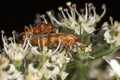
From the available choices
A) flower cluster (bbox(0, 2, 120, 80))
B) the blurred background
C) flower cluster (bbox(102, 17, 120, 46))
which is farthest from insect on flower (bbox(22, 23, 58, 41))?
the blurred background

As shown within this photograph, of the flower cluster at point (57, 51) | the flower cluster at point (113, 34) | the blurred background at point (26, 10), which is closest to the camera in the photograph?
the flower cluster at point (57, 51)

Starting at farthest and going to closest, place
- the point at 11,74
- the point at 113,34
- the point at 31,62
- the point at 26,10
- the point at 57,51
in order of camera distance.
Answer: the point at 26,10 → the point at 113,34 → the point at 57,51 → the point at 31,62 → the point at 11,74

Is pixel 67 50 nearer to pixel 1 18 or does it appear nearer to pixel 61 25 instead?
pixel 61 25

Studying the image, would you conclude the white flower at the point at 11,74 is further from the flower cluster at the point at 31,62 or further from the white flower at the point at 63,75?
the white flower at the point at 63,75

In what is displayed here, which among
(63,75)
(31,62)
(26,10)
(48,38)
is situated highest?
(26,10)

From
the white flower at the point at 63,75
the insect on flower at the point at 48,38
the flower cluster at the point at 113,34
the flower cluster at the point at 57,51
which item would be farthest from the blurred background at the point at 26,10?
the white flower at the point at 63,75

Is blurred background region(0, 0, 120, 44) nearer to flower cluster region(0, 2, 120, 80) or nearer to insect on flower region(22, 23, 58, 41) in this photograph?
flower cluster region(0, 2, 120, 80)

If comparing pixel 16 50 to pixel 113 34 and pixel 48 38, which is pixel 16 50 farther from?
pixel 113 34

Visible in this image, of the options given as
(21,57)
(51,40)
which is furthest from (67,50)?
(21,57)

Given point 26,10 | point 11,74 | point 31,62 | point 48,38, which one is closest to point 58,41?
point 48,38
